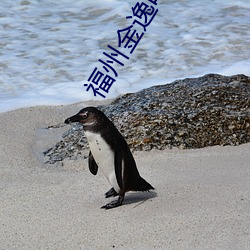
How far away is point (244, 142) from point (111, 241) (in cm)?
191

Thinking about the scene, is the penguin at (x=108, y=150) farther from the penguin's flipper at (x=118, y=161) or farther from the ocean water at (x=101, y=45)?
the ocean water at (x=101, y=45)

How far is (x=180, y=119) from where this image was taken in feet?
16.9

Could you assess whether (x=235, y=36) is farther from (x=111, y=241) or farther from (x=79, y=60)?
(x=111, y=241)

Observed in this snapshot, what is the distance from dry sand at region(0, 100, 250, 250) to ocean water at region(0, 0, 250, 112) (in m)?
1.99

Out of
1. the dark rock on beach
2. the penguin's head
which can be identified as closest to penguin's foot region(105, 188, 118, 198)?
the penguin's head

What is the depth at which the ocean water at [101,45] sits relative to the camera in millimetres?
7359

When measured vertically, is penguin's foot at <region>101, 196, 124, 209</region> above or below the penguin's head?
below

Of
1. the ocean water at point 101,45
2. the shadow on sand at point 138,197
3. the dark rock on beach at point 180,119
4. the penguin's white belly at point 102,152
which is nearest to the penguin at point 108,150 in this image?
the penguin's white belly at point 102,152

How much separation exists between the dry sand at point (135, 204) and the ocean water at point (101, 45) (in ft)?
6.52

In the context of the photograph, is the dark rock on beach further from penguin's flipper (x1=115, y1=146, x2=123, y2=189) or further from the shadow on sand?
penguin's flipper (x1=115, y1=146, x2=123, y2=189)

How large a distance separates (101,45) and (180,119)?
402 centimetres

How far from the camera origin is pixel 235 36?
9.06 metres

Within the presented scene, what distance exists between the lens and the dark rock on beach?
5031mm

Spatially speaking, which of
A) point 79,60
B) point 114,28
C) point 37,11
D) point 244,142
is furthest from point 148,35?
point 244,142
